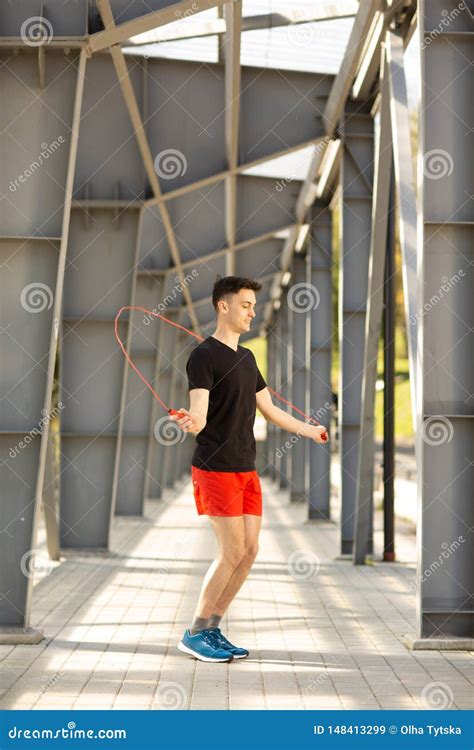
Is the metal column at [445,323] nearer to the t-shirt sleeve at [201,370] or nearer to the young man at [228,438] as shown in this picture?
the young man at [228,438]

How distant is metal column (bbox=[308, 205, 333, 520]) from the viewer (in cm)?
2139

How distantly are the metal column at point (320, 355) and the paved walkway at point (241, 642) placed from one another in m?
6.49

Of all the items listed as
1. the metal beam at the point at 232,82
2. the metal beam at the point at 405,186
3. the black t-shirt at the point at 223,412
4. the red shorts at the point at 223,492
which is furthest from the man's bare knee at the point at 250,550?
the metal beam at the point at 232,82

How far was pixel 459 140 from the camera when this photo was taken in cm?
816

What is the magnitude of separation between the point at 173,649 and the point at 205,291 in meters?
20.8

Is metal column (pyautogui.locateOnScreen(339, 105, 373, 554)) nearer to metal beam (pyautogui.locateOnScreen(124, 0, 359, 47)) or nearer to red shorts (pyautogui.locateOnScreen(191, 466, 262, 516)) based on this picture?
metal beam (pyautogui.locateOnScreen(124, 0, 359, 47))

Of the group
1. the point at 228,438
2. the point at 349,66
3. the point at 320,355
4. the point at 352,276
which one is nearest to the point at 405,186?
the point at 228,438

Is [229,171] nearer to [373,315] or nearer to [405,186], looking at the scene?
[373,315]

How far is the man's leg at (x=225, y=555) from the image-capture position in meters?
6.85

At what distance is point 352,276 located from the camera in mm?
14742

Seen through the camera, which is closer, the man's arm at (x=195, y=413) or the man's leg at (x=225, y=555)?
the man's arm at (x=195, y=413)

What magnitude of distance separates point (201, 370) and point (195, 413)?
1.19 feet

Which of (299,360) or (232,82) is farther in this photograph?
(299,360)
